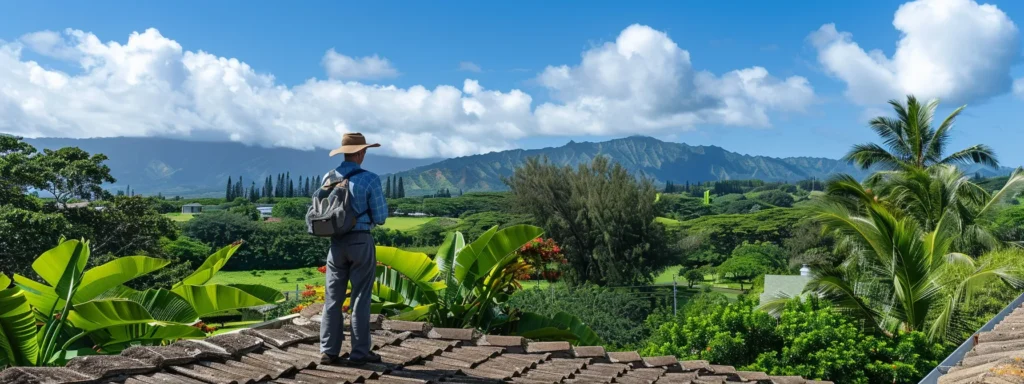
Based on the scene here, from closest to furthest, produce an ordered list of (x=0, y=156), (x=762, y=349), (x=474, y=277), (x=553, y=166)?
(x=474, y=277), (x=762, y=349), (x=0, y=156), (x=553, y=166)

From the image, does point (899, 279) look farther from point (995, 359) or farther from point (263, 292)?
point (263, 292)

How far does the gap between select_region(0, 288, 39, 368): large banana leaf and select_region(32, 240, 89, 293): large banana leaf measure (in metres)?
0.32

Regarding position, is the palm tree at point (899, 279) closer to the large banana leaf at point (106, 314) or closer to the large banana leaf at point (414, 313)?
the large banana leaf at point (414, 313)

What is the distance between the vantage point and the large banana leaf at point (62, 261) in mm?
5711

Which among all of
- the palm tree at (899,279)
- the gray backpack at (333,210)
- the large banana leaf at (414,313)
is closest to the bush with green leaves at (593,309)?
the palm tree at (899,279)

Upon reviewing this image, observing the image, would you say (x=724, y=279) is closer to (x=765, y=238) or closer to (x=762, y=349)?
(x=765, y=238)

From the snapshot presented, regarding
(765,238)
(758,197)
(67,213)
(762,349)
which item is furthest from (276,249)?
(758,197)

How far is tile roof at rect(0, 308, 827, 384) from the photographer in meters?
3.97

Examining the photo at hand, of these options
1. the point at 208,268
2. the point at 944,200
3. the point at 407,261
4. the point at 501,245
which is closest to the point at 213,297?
the point at 208,268

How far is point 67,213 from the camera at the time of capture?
100 ft

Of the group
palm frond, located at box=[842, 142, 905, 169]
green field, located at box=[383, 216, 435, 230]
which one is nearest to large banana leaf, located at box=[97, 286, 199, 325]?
palm frond, located at box=[842, 142, 905, 169]

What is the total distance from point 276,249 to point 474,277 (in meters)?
53.2

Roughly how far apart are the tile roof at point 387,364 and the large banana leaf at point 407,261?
1673mm

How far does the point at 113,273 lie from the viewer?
621cm
